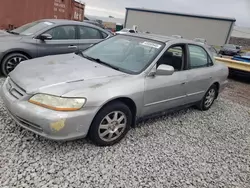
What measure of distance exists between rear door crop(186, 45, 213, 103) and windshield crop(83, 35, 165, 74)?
850 mm

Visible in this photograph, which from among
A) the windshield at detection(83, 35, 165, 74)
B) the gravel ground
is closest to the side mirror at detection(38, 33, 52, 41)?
the windshield at detection(83, 35, 165, 74)

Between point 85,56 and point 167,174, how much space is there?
2344mm

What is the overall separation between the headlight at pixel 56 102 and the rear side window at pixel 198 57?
2484 millimetres

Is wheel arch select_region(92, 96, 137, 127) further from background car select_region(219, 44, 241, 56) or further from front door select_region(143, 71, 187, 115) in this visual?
background car select_region(219, 44, 241, 56)

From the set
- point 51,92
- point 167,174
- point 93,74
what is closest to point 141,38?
point 93,74

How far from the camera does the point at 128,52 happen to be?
3840 millimetres

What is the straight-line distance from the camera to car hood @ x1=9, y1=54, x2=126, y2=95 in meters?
2.83

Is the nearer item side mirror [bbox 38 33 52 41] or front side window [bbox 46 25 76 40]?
side mirror [bbox 38 33 52 41]

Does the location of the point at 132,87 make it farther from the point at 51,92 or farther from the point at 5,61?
the point at 5,61

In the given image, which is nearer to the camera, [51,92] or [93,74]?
[51,92]

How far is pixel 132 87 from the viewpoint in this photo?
10.6 feet

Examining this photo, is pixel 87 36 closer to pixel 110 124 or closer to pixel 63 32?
pixel 63 32

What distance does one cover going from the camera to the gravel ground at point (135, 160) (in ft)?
8.37

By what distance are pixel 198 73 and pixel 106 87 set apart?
2212 millimetres
